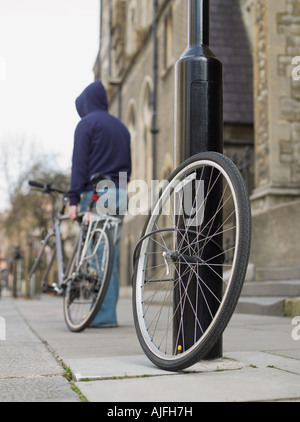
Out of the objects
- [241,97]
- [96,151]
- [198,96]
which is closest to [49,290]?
[96,151]

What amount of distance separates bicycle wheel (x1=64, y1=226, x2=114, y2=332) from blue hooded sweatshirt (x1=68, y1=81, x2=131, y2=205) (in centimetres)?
45

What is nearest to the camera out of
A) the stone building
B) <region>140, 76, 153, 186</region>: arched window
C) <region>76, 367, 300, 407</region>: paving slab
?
<region>76, 367, 300, 407</region>: paving slab

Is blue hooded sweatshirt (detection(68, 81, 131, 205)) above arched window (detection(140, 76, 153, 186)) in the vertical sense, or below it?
below

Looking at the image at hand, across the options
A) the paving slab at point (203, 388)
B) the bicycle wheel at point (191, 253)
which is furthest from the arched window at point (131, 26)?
the paving slab at point (203, 388)

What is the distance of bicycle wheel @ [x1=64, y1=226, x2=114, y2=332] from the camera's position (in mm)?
4922

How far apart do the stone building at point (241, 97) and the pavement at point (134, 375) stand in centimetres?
494

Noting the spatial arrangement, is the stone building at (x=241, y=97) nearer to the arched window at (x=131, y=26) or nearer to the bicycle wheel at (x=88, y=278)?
the arched window at (x=131, y=26)

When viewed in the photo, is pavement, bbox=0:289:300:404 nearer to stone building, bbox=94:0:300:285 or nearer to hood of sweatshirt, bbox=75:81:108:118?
hood of sweatshirt, bbox=75:81:108:118

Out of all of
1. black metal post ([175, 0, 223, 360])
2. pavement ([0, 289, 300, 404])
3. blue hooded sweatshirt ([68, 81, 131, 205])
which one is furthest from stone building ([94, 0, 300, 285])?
black metal post ([175, 0, 223, 360])

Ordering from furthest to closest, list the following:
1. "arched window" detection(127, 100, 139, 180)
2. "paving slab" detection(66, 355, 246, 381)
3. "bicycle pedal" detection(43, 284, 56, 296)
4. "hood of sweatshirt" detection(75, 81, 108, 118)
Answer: "arched window" detection(127, 100, 139, 180), "hood of sweatshirt" detection(75, 81, 108, 118), "bicycle pedal" detection(43, 284, 56, 296), "paving slab" detection(66, 355, 246, 381)

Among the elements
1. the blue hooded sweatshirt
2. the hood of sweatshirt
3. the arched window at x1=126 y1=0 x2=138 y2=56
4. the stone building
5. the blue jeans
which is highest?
the arched window at x1=126 y1=0 x2=138 y2=56

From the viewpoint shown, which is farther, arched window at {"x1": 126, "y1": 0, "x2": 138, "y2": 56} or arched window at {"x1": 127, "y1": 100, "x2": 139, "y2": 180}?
arched window at {"x1": 126, "y1": 0, "x2": 138, "y2": 56}

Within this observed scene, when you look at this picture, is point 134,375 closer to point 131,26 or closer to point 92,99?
point 92,99
